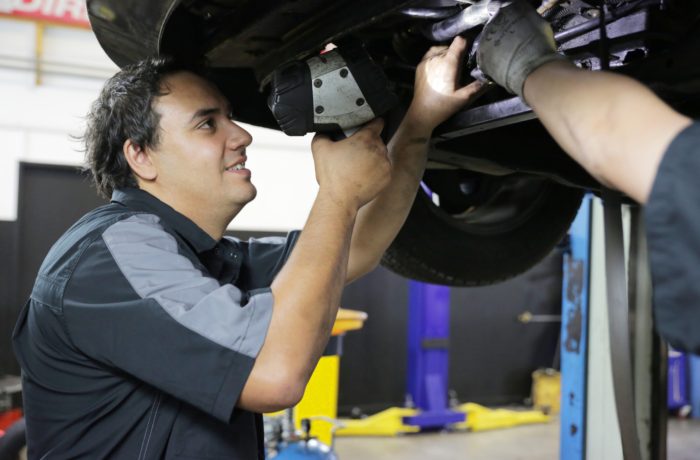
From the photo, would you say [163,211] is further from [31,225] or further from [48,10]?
[48,10]

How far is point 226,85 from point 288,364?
610mm

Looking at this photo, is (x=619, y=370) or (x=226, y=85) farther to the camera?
(x=226, y=85)

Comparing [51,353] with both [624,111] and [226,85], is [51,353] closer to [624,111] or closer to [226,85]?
→ [226,85]

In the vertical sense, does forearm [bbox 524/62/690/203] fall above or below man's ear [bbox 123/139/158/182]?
below

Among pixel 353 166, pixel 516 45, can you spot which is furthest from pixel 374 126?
pixel 516 45

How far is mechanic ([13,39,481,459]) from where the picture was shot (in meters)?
0.76

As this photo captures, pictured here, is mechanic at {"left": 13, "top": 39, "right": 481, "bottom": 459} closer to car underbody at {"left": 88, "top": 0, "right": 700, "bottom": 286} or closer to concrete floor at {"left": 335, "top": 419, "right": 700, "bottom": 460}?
car underbody at {"left": 88, "top": 0, "right": 700, "bottom": 286}

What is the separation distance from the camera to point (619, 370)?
0.61 m

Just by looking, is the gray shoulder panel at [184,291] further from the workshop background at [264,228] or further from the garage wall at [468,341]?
the garage wall at [468,341]

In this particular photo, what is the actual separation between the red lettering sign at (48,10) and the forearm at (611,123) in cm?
431

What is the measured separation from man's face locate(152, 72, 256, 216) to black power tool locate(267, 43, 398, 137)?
170 millimetres

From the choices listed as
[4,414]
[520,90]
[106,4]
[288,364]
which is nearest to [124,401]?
[288,364]

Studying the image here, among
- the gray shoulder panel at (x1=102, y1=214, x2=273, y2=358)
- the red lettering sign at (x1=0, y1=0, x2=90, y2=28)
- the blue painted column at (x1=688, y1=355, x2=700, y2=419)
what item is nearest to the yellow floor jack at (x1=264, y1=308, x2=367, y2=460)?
the gray shoulder panel at (x1=102, y1=214, x2=273, y2=358)

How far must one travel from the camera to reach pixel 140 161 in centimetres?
102
